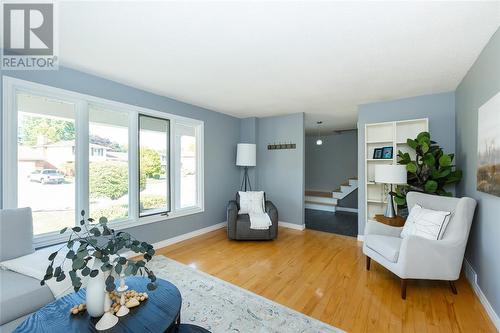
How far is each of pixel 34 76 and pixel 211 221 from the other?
131 inches

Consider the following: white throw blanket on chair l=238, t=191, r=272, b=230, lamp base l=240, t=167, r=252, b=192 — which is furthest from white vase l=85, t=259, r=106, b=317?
lamp base l=240, t=167, r=252, b=192

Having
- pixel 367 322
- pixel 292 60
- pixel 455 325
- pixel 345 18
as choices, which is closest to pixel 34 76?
pixel 292 60

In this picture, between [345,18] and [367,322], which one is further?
[367,322]

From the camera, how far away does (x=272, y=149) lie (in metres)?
4.92

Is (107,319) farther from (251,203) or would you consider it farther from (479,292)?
(479,292)

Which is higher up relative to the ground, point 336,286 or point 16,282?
point 16,282

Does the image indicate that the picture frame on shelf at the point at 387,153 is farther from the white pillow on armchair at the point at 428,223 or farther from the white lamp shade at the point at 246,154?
the white lamp shade at the point at 246,154

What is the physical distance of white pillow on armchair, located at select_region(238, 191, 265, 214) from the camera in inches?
160

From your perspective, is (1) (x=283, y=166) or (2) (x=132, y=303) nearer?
(2) (x=132, y=303)

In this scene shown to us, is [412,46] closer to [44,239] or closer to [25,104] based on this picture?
[25,104]

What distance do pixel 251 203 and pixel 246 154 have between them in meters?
1.05

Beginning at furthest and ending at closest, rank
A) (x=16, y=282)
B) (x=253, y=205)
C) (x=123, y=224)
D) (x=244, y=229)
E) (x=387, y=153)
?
1. (x=253, y=205)
2. (x=244, y=229)
3. (x=387, y=153)
4. (x=123, y=224)
5. (x=16, y=282)

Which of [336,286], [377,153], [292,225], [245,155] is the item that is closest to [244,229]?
[292,225]

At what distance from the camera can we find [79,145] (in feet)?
8.80
